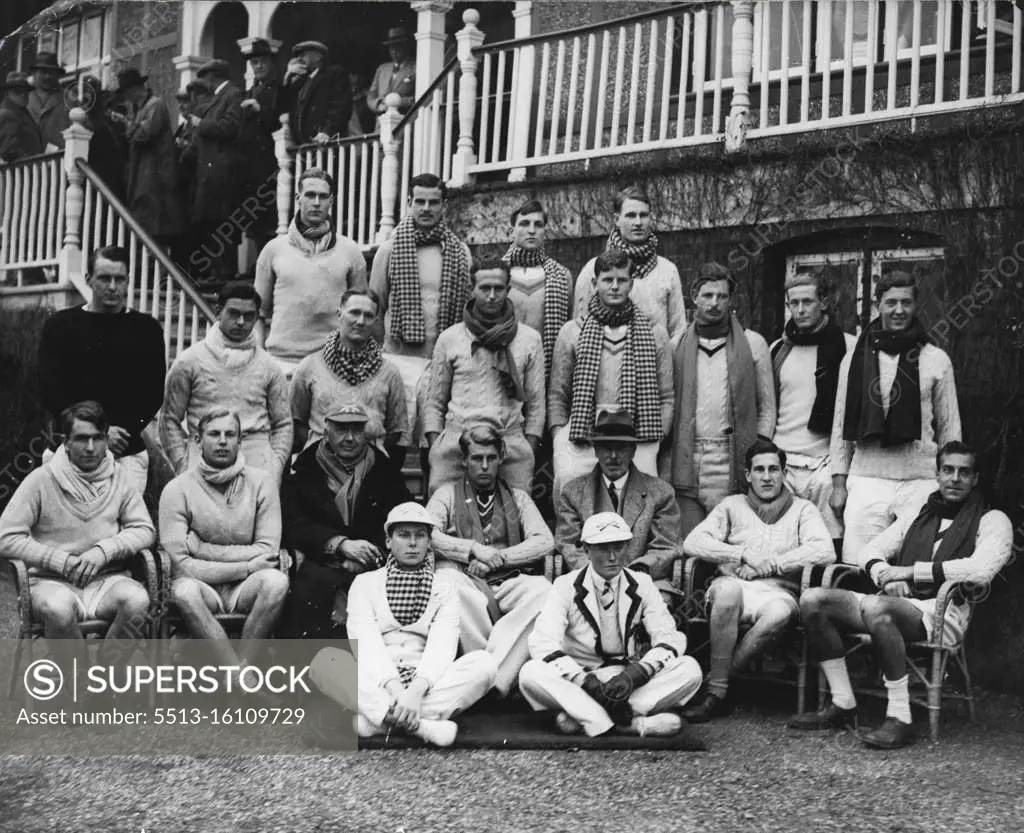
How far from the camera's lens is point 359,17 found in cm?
1482

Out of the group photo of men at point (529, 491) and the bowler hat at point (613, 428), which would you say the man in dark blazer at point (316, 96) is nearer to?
the group photo of men at point (529, 491)

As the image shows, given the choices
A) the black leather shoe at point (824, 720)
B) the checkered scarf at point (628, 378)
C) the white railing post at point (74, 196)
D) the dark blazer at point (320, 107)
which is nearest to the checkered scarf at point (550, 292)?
the checkered scarf at point (628, 378)

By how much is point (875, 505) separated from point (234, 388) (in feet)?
10.5

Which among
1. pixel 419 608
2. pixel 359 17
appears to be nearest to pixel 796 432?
pixel 419 608

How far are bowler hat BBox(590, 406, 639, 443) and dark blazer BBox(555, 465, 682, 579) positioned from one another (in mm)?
149

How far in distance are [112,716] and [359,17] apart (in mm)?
9817

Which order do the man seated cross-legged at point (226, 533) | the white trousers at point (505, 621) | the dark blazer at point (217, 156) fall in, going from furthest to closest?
the dark blazer at point (217, 156)
the man seated cross-legged at point (226, 533)
the white trousers at point (505, 621)

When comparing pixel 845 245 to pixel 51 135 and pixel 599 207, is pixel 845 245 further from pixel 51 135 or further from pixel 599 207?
pixel 51 135

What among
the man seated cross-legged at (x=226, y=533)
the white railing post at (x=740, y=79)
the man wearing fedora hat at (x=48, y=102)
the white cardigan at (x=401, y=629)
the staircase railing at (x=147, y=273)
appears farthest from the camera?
the man wearing fedora hat at (x=48, y=102)

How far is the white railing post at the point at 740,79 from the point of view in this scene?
907 centimetres

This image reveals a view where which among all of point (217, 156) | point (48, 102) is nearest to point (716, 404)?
point (217, 156)

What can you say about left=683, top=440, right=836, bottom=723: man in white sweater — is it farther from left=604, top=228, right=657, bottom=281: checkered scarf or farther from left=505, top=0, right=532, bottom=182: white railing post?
left=505, top=0, right=532, bottom=182: white railing post

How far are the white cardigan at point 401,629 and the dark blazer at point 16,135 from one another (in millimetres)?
7940

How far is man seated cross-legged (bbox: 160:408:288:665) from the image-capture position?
269 inches
